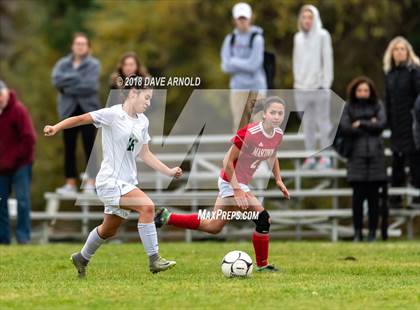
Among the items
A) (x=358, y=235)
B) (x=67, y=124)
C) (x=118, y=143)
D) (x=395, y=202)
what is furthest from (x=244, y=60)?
(x=67, y=124)

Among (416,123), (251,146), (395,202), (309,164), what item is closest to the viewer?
(251,146)

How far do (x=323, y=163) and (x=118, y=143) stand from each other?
8088 millimetres

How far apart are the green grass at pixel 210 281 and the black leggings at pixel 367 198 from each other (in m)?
1.44

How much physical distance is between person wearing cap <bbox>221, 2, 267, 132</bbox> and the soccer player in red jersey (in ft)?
16.8

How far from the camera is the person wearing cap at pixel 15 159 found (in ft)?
56.9

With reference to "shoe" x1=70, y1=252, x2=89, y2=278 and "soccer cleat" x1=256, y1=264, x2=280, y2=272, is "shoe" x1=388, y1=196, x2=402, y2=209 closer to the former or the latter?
"soccer cleat" x1=256, y1=264, x2=280, y2=272

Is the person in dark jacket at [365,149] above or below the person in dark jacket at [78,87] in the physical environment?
below

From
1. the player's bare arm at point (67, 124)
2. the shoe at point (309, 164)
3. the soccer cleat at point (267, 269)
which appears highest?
the player's bare arm at point (67, 124)

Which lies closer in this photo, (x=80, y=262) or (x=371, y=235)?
(x=80, y=262)

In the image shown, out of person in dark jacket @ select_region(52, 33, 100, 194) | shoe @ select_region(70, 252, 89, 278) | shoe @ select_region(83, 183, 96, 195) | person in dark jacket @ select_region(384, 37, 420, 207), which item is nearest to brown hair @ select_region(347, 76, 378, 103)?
person in dark jacket @ select_region(384, 37, 420, 207)

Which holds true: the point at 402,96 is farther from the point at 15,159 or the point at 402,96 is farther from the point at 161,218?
the point at 161,218

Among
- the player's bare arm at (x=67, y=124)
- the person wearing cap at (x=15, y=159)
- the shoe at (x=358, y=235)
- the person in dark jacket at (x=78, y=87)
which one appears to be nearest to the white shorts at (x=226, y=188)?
the player's bare arm at (x=67, y=124)

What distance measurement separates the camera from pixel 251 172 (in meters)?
12.6

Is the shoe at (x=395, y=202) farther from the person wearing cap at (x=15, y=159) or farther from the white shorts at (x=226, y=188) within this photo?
the white shorts at (x=226, y=188)
